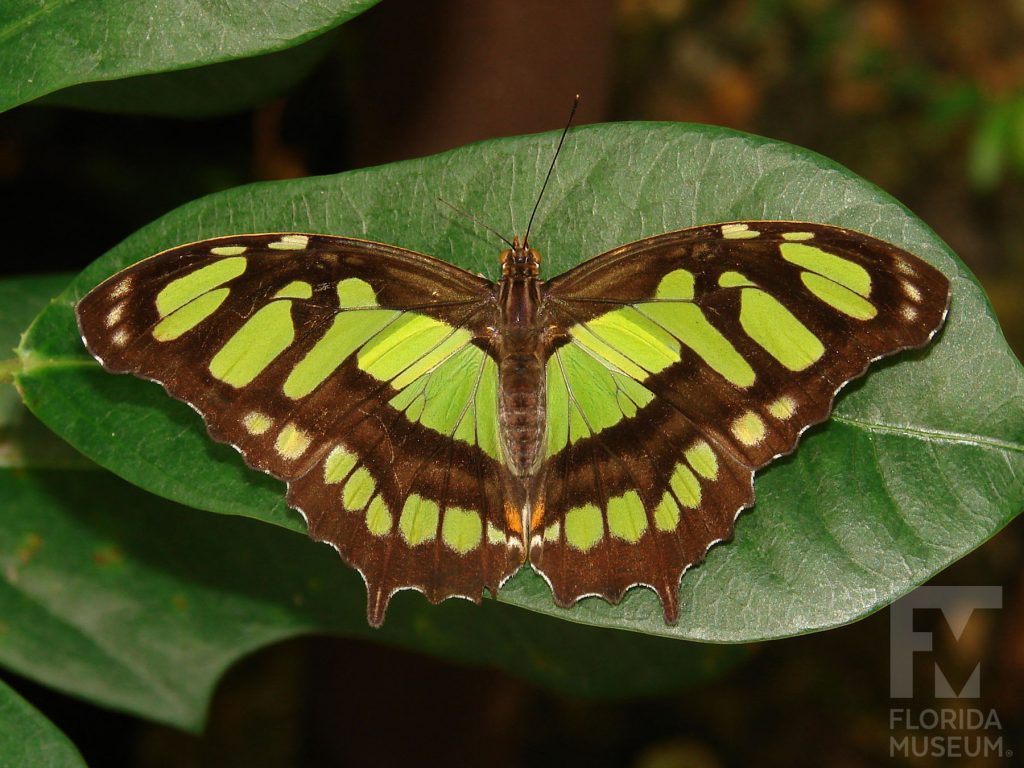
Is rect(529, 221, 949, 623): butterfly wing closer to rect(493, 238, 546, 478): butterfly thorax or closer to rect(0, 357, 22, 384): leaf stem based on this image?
rect(493, 238, 546, 478): butterfly thorax

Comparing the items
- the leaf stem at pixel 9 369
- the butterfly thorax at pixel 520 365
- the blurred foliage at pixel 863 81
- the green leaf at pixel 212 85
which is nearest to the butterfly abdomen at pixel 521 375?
the butterfly thorax at pixel 520 365

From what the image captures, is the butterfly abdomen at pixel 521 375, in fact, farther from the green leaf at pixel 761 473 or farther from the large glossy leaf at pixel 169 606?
the large glossy leaf at pixel 169 606

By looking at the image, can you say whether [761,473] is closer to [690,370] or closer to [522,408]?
[690,370]

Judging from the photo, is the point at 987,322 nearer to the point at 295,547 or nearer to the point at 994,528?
the point at 994,528

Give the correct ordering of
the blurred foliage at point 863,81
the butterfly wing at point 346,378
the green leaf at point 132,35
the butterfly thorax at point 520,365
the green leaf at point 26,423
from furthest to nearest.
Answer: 1. the blurred foliage at point 863,81
2. the green leaf at point 26,423
3. the butterfly thorax at point 520,365
4. the butterfly wing at point 346,378
5. the green leaf at point 132,35

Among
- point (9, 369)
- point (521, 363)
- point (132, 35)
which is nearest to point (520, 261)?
point (521, 363)

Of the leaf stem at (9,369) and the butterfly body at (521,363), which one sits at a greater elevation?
the butterfly body at (521,363)

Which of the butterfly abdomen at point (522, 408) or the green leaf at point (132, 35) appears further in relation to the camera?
the butterfly abdomen at point (522, 408)
